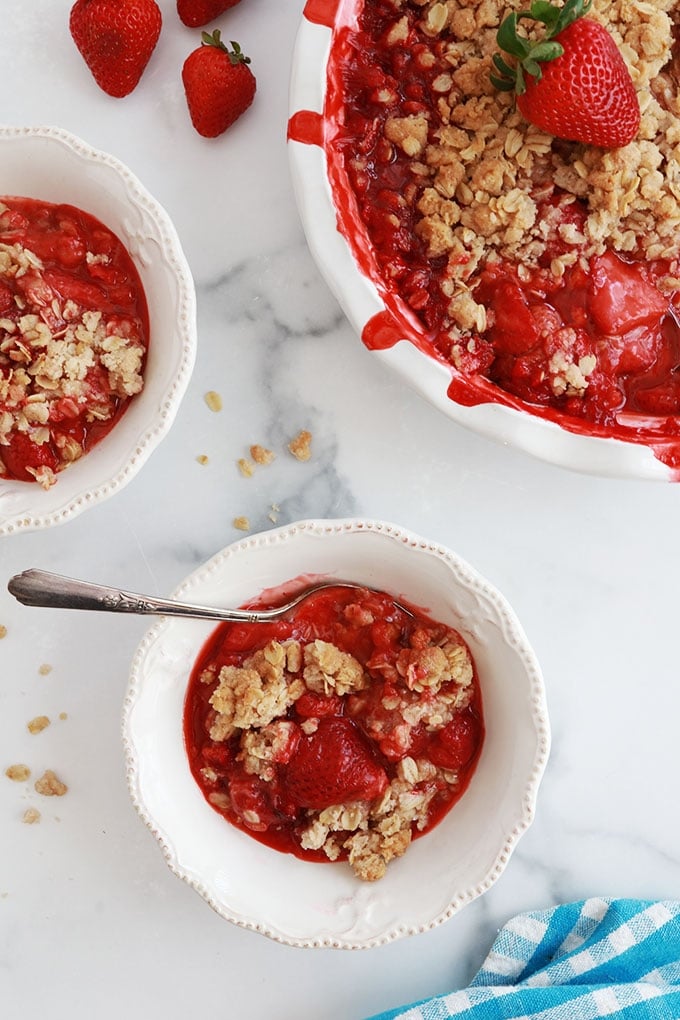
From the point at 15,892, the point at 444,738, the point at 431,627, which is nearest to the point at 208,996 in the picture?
the point at 15,892

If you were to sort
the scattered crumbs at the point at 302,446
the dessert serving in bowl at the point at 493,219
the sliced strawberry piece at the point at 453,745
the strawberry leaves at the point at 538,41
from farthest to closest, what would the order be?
the scattered crumbs at the point at 302,446 < the sliced strawberry piece at the point at 453,745 < the dessert serving in bowl at the point at 493,219 < the strawberry leaves at the point at 538,41

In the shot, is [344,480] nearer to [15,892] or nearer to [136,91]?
[136,91]

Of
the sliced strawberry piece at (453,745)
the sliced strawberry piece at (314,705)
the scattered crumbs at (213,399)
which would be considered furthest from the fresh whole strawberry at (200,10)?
the sliced strawberry piece at (453,745)

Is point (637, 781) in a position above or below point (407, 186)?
below

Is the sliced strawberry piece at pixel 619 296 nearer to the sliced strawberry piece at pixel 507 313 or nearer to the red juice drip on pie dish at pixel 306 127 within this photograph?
the sliced strawberry piece at pixel 507 313

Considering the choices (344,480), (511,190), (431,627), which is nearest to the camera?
(511,190)

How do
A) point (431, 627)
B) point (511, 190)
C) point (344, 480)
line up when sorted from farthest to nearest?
point (344, 480) < point (431, 627) < point (511, 190)
